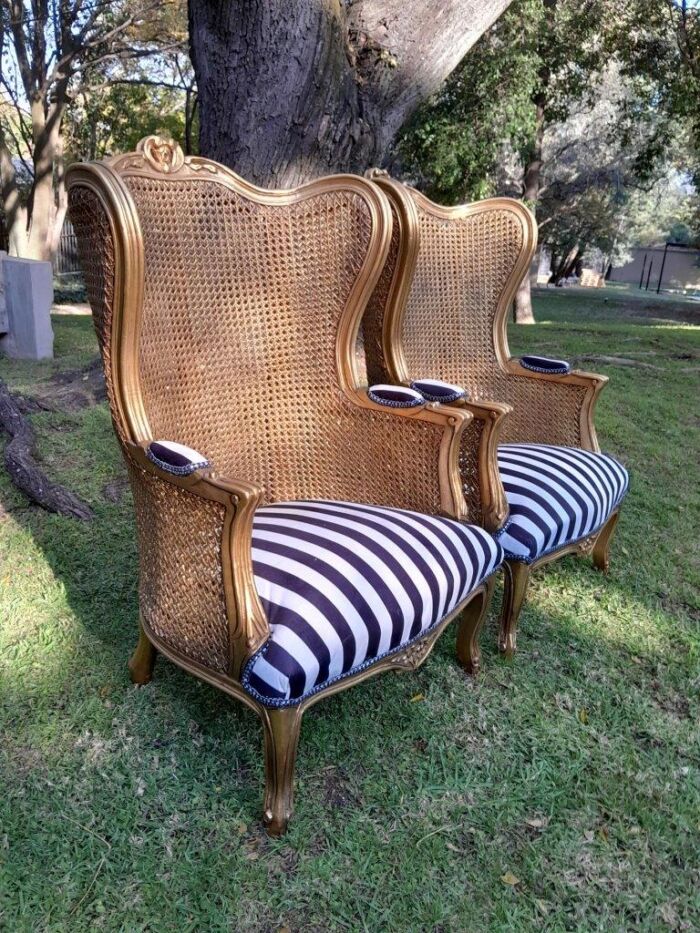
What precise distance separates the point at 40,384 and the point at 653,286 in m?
35.8

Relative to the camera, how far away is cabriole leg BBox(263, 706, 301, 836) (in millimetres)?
1522

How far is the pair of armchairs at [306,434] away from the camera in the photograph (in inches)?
60.4

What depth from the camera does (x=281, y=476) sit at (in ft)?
7.27

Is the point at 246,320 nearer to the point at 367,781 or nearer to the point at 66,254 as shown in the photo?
the point at 367,781

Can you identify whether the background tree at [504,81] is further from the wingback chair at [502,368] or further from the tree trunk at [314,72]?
the wingback chair at [502,368]

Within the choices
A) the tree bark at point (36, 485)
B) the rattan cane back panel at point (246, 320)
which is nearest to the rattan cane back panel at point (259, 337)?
the rattan cane back panel at point (246, 320)

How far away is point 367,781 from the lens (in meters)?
1.79

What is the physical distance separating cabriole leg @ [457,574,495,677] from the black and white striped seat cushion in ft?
0.49

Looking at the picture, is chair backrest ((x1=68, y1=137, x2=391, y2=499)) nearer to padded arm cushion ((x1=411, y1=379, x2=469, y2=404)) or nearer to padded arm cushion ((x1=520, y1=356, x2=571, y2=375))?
padded arm cushion ((x1=411, y1=379, x2=469, y2=404))

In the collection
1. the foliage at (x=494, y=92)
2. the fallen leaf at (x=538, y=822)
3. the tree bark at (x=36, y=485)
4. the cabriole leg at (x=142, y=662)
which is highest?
the foliage at (x=494, y=92)

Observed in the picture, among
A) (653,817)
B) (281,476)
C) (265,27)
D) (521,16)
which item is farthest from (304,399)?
(521,16)

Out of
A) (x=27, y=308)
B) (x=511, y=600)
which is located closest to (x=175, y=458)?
(x=511, y=600)

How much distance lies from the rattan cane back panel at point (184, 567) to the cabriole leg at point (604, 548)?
1.75 m

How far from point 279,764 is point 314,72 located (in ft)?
9.35
